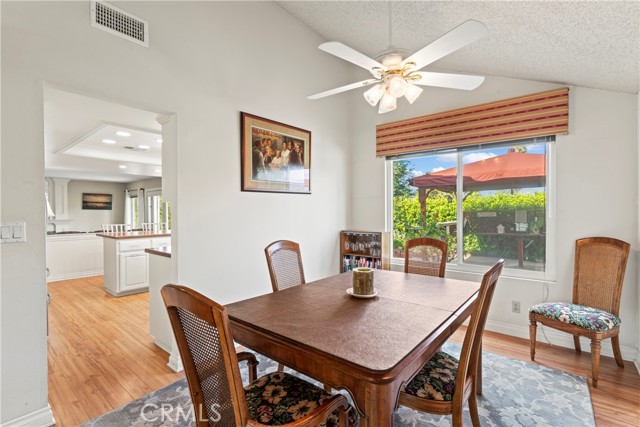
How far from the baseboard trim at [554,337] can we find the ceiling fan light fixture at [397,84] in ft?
8.65

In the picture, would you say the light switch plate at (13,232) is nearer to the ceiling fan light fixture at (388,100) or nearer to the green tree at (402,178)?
the ceiling fan light fixture at (388,100)

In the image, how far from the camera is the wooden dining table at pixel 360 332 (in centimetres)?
102

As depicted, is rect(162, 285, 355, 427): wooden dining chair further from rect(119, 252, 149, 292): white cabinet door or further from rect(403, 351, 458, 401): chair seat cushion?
rect(119, 252, 149, 292): white cabinet door

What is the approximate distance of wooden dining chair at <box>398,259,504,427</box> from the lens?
4.12 feet

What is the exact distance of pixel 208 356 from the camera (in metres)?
1.02

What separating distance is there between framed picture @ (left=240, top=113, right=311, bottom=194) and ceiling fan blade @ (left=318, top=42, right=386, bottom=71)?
1.42 m

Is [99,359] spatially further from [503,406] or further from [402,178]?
[402,178]

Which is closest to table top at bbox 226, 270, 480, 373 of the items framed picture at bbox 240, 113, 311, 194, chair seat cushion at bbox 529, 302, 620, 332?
chair seat cushion at bbox 529, 302, 620, 332

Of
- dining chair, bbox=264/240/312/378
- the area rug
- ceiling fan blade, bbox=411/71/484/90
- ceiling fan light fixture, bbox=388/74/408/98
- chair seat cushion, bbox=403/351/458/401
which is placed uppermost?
ceiling fan blade, bbox=411/71/484/90

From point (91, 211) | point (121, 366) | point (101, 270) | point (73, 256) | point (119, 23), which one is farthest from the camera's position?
point (91, 211)

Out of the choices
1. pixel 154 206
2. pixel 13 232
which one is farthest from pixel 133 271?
pixel 154 206

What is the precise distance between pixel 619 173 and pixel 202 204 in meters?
3.50

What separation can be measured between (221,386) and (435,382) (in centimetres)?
100

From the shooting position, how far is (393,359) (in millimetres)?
1057
